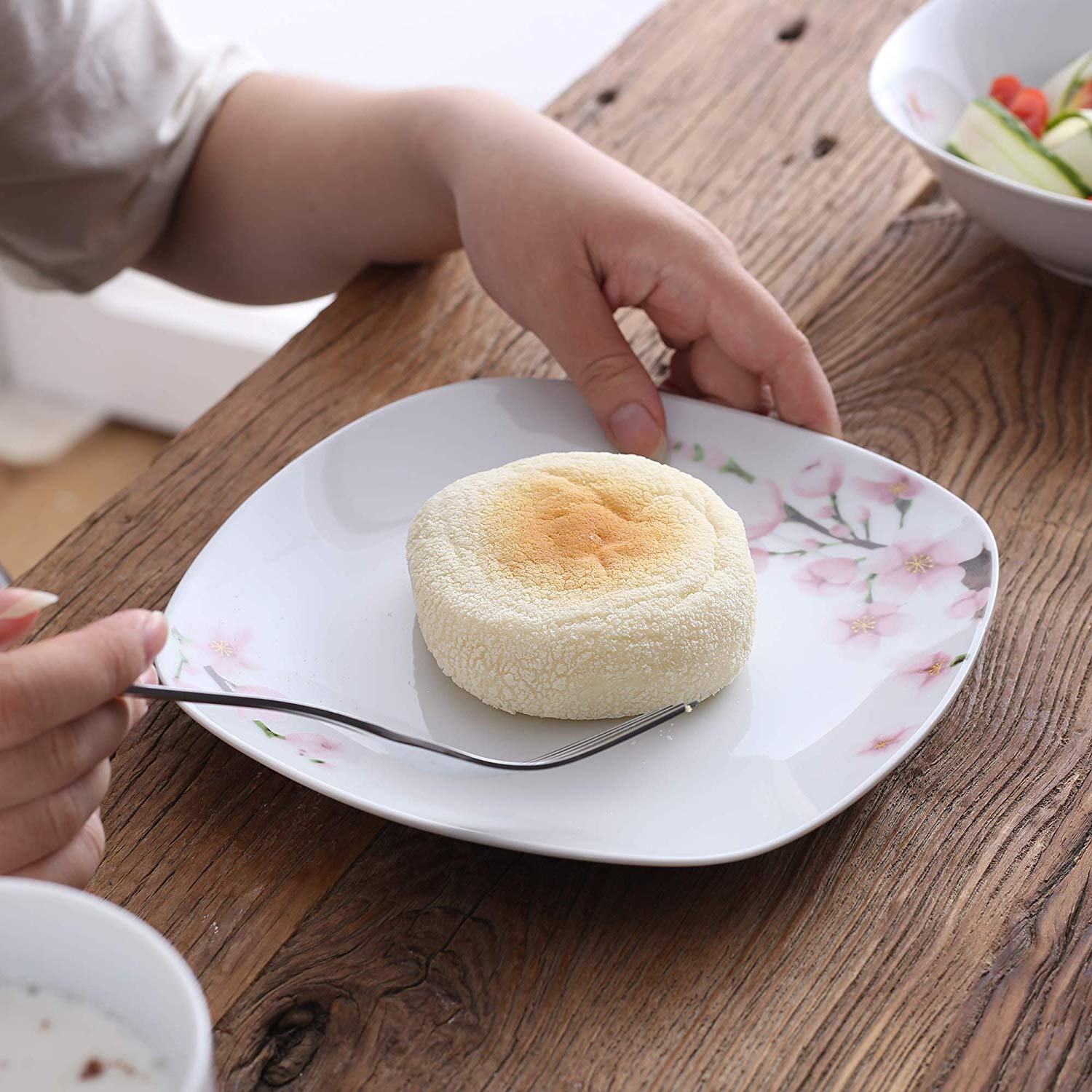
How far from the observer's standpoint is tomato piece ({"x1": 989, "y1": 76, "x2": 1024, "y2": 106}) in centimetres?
114

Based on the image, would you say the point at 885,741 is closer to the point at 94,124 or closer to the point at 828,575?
the point at 828,575

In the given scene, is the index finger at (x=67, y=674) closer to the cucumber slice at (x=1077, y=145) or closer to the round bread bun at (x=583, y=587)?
the round bread bun at (x=583, y=587)

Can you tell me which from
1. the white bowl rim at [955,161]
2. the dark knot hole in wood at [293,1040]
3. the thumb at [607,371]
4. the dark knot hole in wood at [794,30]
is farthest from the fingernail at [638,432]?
the dark knot hole in wood at [794,30]

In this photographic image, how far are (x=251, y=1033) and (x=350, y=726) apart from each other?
0.51 ft

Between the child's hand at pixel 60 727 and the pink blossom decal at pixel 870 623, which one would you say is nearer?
the child's hand at pixel 60 727

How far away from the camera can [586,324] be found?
3.01 ft

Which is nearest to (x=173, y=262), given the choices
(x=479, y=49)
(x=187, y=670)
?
(x=187, y=670)

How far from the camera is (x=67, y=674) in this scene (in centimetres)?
52

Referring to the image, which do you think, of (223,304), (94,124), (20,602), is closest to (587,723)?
(20,602)

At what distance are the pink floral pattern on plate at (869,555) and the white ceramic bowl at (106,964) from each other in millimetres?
396

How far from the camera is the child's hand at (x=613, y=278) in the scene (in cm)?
88

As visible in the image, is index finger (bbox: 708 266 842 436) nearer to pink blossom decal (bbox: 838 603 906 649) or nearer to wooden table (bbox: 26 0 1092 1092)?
wooden table (bbox: 26 0 1092 1092)

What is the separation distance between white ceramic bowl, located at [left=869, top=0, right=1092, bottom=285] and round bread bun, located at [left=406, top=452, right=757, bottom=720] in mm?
408

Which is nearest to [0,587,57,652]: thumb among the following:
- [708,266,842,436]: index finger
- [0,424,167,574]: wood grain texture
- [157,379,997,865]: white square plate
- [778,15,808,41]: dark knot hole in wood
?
[157,379,997,865]: white square plate
